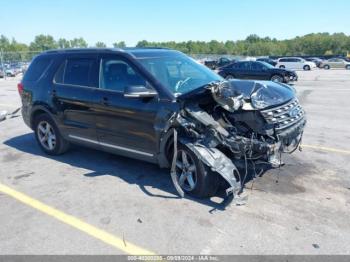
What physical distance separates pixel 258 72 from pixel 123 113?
1738 centimetres

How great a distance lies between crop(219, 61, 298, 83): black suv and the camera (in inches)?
789

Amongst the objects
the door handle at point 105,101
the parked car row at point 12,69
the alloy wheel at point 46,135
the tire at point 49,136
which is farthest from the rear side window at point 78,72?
the parked car row at point 12,69

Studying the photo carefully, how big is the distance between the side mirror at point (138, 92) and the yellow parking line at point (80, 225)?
1.64m

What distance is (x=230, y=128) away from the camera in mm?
4125

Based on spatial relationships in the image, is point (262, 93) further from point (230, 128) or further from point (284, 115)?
point (230, 128)

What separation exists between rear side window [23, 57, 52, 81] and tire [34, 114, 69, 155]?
2.47 ft

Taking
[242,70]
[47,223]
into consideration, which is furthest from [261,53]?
[47,223]

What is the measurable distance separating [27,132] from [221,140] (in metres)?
5.94

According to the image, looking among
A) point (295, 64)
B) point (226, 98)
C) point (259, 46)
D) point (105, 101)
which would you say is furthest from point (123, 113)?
point (259, 46)

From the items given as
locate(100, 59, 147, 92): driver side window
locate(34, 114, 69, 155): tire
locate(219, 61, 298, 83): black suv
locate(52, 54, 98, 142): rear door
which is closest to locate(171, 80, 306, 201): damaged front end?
locate(100, 59, 147, 92): driver side window

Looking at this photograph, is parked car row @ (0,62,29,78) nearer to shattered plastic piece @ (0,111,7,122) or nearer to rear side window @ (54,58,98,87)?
shattered plastic piece @ (0,111,7,122)

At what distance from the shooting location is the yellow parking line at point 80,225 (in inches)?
128

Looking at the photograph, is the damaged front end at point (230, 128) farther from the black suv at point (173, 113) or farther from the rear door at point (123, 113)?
the rear door at point (123, 113)

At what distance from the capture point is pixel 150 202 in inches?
Answer: 165
